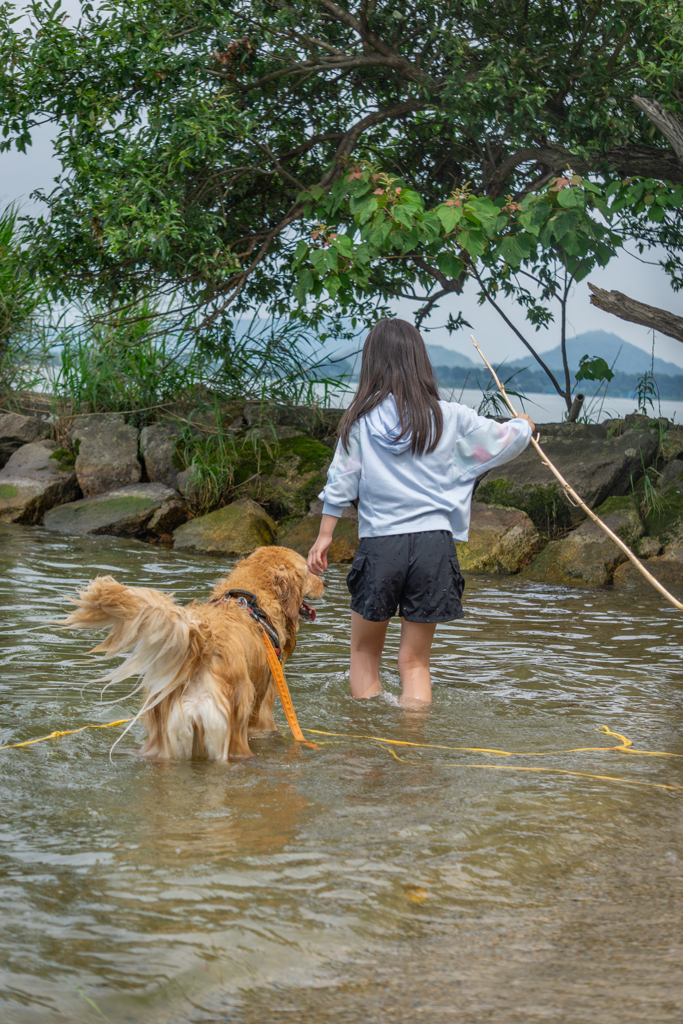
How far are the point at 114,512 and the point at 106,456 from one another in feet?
4.36

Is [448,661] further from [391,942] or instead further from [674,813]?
[391,942]

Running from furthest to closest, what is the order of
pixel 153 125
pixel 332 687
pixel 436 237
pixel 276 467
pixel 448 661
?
pixel 276 467 < pixel 153 125 < pixel 436 237 < pixel 448 661 < pixel 332 687

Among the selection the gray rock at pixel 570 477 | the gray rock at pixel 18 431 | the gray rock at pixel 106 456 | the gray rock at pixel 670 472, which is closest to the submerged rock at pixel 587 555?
the gray rock at pixel 570 477

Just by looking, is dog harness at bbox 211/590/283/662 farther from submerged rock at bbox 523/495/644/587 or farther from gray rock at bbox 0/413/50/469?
gray rock at bbox 0/413/50/469

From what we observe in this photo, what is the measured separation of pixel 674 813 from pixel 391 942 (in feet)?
4.54

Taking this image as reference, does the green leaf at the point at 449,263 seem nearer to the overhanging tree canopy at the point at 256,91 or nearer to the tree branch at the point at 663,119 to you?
the overhanging tree canopy at the point at 256,91

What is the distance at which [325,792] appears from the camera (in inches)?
124

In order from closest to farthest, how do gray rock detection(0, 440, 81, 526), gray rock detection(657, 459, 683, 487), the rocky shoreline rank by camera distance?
the rocky shoreline, gray rock detection(657, 459, 683, 487), gray rock detection(0, 440, 81, 526)

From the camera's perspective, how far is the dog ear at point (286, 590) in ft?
13.5

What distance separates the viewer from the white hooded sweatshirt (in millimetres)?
4086

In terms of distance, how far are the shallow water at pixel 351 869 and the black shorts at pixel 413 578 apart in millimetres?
547

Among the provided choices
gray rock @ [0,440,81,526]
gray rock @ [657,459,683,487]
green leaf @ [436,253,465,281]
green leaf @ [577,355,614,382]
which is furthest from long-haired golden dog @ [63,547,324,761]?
green leaf @ [577,355,614,382]

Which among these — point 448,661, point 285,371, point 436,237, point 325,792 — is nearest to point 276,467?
point 285,371

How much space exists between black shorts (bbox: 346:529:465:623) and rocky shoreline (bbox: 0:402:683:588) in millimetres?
4893
